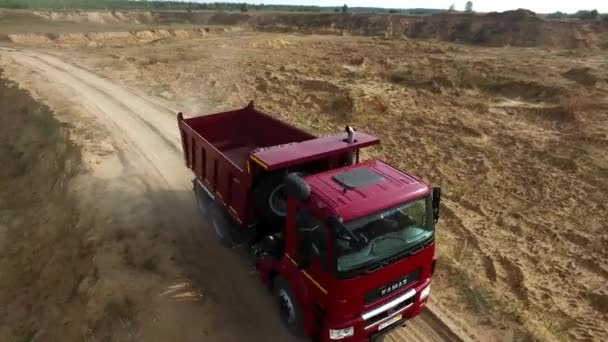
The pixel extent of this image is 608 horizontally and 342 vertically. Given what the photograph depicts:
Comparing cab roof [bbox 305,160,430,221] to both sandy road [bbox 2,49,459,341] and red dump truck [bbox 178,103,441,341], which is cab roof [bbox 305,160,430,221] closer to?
red dump truck [bbox 178,103,441,341]

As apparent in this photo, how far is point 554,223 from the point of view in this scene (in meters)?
9.80

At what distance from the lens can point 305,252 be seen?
211 inches

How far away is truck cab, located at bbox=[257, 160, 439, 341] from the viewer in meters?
5.01

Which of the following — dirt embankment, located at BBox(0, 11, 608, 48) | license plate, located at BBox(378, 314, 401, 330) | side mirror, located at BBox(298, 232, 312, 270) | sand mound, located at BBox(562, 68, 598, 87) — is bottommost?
license plate, located at BBox(378, 314, 401, 330)

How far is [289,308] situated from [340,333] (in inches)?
45.7

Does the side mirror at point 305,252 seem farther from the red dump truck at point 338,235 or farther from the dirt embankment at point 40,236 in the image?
the dirt embankment at point 40,236

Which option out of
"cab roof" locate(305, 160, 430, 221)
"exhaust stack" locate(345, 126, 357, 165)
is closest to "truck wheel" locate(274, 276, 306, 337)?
"cab roof" locate(305, 160, 430, 221)

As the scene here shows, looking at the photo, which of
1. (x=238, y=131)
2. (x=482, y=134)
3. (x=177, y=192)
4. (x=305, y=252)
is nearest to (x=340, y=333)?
(x=305, y=252)

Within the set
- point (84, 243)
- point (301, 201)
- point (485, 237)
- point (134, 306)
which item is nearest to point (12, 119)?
point (84, 243)

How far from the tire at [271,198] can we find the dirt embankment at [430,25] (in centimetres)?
4177

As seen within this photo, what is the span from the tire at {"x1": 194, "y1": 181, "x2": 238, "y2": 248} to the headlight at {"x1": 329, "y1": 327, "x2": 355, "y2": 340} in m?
3.00

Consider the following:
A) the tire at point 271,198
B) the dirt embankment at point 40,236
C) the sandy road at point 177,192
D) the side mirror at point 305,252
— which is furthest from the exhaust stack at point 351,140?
A: the dirt embankment at point 40,236

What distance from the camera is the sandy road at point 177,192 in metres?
6.60

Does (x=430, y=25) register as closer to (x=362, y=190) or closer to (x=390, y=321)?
(x=362, y=190)
